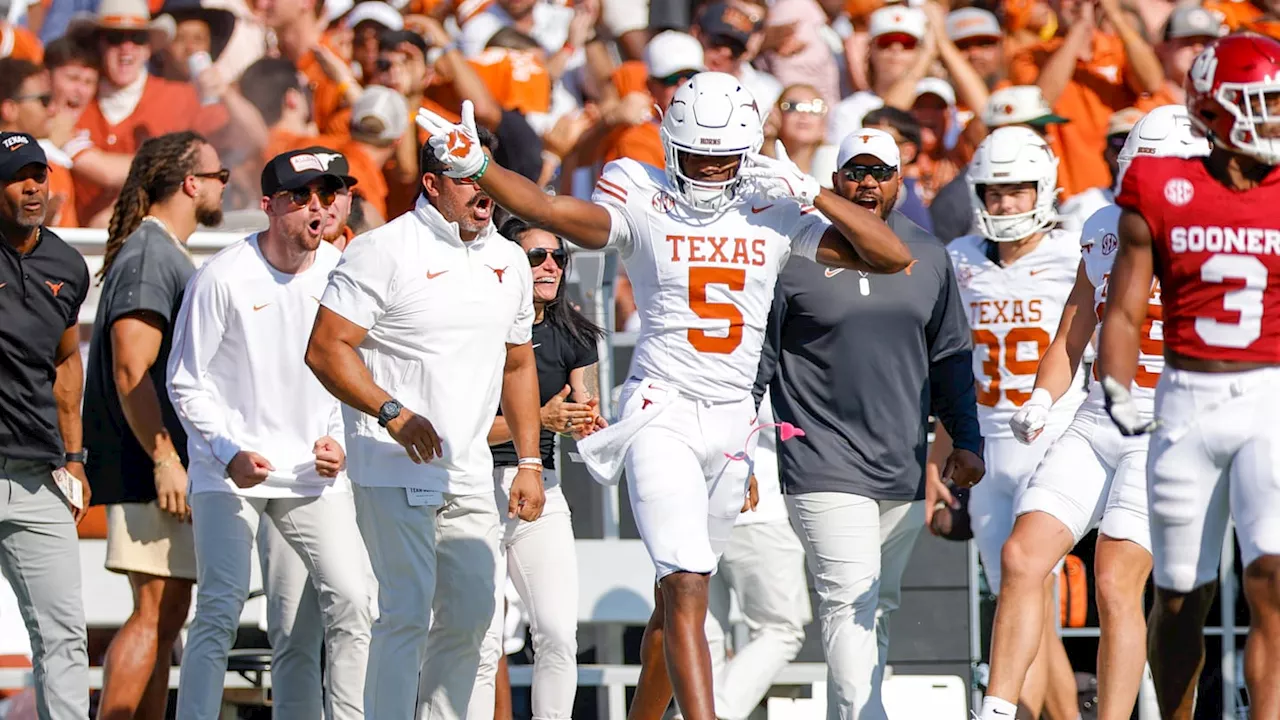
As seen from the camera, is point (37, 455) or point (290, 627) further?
point (290, 627)

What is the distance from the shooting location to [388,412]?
18.9 ft

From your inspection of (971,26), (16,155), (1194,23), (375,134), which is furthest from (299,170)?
(1194,23)

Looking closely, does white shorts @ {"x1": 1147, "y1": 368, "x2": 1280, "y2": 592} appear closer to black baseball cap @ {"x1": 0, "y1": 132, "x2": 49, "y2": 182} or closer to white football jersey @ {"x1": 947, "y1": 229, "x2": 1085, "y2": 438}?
white football jersey @ {"x1": 947, "y1": 229, "x2": 1085, "y2": 438}

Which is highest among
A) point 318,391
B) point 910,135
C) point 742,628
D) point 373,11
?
point 373,11

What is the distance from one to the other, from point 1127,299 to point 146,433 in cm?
344

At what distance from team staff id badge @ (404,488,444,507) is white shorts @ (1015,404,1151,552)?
1855 mm

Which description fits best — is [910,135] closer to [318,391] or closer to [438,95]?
[438,95]

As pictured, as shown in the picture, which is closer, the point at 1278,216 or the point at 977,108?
the point at 1278,216

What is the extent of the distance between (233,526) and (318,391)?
549mm

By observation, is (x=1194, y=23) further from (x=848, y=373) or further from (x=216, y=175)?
(x=216, y=175)

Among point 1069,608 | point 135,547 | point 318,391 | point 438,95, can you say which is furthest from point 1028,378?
point 438,95

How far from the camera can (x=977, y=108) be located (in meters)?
10.6

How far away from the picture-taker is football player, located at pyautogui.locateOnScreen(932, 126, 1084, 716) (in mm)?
7215

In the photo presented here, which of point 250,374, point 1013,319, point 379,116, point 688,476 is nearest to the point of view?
point 688,476
